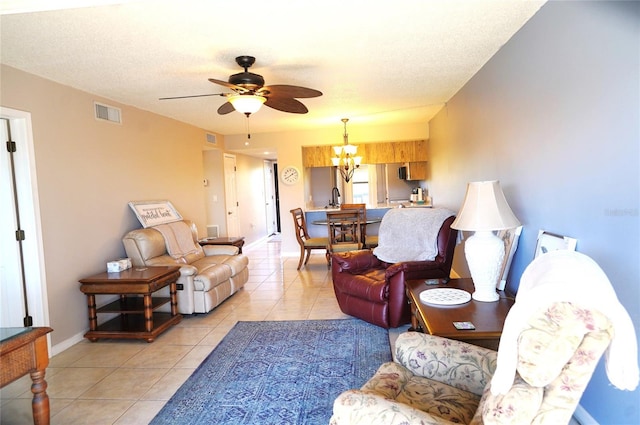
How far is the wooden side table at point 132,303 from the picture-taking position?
334 centimetres

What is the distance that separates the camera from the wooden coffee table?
1.94 meters

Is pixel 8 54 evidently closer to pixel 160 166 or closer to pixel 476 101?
pixel 160 166

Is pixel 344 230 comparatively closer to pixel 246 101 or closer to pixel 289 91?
pixel 289 91

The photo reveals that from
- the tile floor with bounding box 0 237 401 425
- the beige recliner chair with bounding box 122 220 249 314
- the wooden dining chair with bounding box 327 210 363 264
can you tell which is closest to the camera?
the tile floor with bounding box 0 237 401 425

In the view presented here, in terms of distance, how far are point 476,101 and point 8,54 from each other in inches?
160

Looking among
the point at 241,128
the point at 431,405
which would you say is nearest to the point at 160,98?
the point at 241,128

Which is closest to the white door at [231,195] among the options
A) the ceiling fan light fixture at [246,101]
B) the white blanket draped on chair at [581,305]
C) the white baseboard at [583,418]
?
the ceiling fan light fixture at [246,101]

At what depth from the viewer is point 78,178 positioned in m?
3.55

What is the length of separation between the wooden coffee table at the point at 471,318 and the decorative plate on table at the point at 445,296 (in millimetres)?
32

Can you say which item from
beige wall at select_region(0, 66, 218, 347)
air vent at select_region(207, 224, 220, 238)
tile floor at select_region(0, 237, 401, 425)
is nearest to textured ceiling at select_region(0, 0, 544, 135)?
beige wall at select_region(0, 66, 218, 347)

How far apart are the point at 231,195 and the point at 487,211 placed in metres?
5.70

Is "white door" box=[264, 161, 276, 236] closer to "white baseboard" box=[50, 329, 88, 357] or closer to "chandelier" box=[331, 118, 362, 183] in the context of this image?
"chandelier" box=[331, 118, 362, 183]

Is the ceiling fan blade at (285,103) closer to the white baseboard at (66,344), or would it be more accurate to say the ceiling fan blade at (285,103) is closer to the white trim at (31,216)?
the white trim at (31,216)

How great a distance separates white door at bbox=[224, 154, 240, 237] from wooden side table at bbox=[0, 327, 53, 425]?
528 cm
